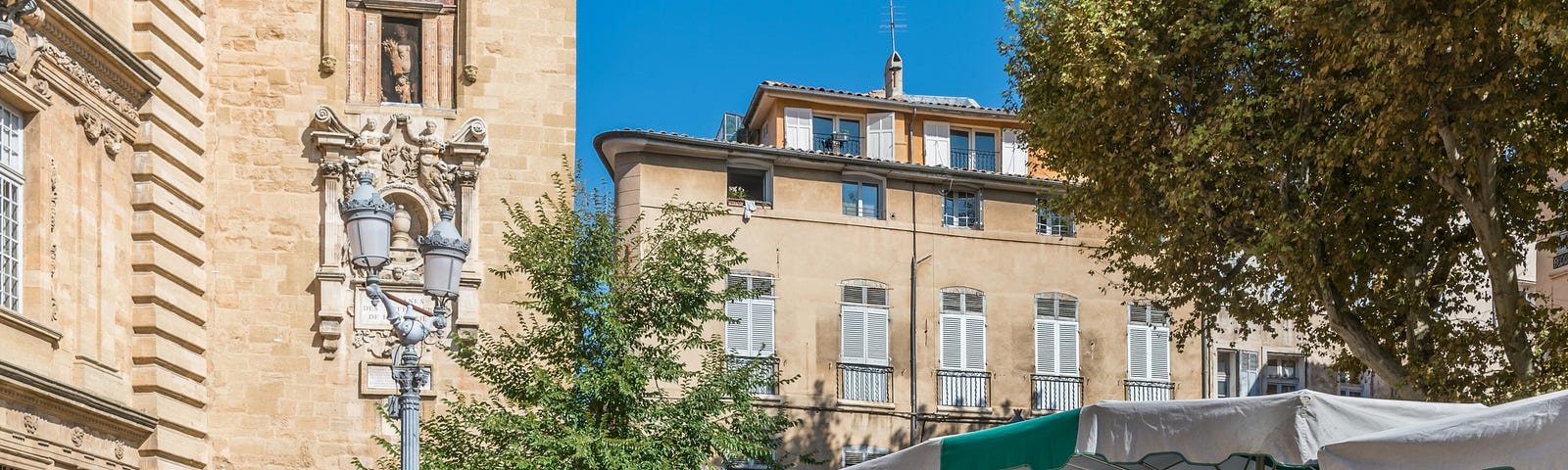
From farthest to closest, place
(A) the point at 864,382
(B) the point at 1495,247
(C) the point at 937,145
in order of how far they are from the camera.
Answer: (C) the point at 937,145
(A) the point at 864,382
(B) the point at 1495,247

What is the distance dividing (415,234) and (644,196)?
4.42m

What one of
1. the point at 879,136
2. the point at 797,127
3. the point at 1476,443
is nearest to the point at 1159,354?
the point at 879,136

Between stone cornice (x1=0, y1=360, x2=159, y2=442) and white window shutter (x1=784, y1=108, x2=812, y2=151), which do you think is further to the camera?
white window shutter (x1=784, y1=108, x2=812, y2=151)

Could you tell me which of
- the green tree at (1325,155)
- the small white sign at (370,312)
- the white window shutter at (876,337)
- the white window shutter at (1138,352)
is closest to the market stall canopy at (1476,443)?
the green tree at (1325,155)

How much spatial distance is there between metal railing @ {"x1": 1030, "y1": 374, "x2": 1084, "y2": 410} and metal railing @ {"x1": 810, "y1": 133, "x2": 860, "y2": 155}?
16.4 feet

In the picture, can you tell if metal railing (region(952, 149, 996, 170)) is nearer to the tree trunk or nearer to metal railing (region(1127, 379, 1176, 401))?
metal railing (region(1127, 379, 1176, 401))

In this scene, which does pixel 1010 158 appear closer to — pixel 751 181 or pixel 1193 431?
pixel 751 181

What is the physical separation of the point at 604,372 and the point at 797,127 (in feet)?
41.5

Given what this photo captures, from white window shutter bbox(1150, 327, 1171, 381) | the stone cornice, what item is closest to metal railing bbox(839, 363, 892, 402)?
white window shutter bbox(1150, 327, 1171, 381)

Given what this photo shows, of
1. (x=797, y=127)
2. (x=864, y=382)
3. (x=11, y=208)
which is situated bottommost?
(x=864, y=382)

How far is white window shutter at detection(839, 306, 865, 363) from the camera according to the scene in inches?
1019

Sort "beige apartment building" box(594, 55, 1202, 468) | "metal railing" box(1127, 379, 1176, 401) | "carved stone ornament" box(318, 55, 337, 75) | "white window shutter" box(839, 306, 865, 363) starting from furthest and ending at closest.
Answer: "metal railing" box(1127, 379, 1176, 401)
"white window shutter" box(839, 306, 865, 363)
"beige apartment building" box(594, 55, 1202, 468)
"carved stone ornament" box(318, 55, 337, 75)

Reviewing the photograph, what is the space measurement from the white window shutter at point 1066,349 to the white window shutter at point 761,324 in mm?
4720

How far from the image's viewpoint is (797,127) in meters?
29.0
